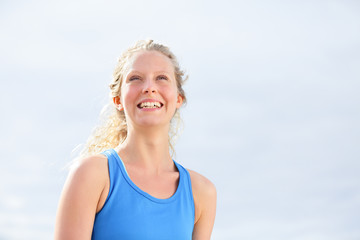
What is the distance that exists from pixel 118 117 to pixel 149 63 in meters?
0.64

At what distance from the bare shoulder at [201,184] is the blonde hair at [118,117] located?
363 mm

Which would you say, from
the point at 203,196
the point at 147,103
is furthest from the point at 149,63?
the point at 203,196

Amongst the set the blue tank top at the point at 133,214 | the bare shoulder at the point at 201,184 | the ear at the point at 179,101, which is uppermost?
the ear at the point at 179,101

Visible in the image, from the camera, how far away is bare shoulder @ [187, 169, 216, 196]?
458cm

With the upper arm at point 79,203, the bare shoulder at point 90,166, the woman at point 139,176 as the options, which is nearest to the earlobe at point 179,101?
the woman at point 139,176

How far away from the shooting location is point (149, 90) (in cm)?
420

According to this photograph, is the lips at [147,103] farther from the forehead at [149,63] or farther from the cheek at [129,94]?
the forehead at [149,63]

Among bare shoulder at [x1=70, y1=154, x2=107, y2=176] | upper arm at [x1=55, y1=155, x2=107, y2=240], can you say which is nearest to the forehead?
bare shoulder at [x1=70, y1=154, x2=107, y2=176]

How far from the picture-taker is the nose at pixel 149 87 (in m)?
4.20

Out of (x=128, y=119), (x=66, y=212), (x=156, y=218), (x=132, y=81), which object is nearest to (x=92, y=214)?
(x=66, y=212)

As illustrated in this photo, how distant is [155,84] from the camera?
14.1 ft

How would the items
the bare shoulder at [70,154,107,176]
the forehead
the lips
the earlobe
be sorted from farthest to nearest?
→ 1. the earlobe
2. the forehead
3. the lips
4. the bare shoulder at [70,154,107,176]

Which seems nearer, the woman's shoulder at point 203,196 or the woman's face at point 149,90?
the woman's face at point 149,90

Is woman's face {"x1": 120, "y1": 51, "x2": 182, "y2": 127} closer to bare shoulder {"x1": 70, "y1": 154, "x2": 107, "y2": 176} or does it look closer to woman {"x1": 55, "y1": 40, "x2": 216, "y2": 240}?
woman {"x1": 55, "y1": 40, "x2": 216, "y2": 240}
